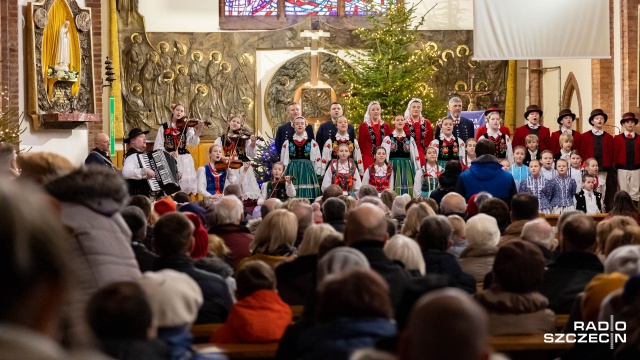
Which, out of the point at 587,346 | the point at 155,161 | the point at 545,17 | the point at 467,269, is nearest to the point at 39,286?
the point at 587,346

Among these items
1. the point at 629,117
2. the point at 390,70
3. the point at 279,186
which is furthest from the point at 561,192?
the point at 390,70

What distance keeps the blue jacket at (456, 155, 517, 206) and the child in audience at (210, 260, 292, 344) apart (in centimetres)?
640

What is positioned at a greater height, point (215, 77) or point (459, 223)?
point (215, 77)

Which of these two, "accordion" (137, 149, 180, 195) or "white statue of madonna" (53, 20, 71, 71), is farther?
"white statue of madonna" (53, 20, 71, 71)

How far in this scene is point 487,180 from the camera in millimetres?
11250

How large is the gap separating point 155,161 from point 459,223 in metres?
7.60

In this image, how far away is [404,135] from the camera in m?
16.3

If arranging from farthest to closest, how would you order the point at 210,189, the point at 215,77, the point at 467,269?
the point at 215,77 < the point at 210,189 < the point at 467,269

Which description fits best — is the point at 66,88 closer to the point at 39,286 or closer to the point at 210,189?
the point at 210,189

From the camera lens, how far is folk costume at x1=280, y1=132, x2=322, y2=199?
15922 millimetres

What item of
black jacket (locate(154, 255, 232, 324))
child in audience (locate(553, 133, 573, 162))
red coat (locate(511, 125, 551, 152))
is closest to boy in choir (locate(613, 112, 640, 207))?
child in audience (locate(553, 133, 573, 162))

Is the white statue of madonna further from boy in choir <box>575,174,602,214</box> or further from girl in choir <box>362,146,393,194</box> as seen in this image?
boy in choir <box>575,174,602,214</box>

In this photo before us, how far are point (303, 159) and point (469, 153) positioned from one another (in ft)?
8.00

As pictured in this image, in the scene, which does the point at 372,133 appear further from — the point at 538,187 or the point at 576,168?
the point at 576,168
